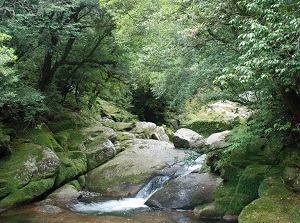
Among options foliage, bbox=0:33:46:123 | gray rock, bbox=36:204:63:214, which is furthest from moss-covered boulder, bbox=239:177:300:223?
foliage, bbox=0:33:46:123

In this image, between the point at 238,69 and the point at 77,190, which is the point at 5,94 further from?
the point at 238,69

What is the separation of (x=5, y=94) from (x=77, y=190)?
4931 mm

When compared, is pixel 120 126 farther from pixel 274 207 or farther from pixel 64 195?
pixel 274 207

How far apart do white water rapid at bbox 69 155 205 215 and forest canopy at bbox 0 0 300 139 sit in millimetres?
3234

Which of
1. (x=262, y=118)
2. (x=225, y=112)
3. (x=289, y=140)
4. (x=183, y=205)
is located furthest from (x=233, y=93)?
(x=225, y=112)

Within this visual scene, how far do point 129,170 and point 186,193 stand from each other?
3.55 meters

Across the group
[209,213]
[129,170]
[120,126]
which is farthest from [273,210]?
[120,126]

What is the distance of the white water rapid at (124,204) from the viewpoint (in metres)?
10.3

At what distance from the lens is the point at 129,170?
44.3ft

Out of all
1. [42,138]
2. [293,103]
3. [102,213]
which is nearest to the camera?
[293,103]

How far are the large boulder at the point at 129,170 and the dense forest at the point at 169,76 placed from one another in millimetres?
747

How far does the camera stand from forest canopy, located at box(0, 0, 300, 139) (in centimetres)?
566

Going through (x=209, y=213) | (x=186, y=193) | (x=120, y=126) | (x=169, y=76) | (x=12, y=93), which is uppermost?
(x=169, y=76)

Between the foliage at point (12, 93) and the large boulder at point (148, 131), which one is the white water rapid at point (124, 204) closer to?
the foliage at point (12, 93)
